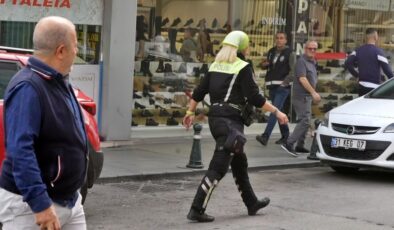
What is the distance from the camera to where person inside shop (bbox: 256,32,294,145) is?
12992 millimetres

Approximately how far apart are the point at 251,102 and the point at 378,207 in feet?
6.77

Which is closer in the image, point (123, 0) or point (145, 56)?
point (123, 0)

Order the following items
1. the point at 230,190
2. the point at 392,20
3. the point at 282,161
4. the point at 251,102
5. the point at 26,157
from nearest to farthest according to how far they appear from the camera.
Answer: the point at 26,157, the point at 251,102, the point at 230,190, the point at 282,161, the point at 392,20

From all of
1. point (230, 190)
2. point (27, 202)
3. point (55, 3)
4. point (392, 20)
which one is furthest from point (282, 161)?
point (27, 202)

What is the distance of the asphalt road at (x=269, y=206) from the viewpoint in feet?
23.5

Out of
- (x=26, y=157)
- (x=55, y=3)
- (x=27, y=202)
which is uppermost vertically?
(x=55, y=3)

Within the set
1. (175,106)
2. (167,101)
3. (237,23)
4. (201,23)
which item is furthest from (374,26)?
(167,101)

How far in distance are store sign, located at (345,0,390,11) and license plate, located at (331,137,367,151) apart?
22.0 ft

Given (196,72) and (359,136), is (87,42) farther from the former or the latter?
(359,136)

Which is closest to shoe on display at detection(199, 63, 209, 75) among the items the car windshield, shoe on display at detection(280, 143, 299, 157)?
shoe on display at detection(280, 143, 299, 157)

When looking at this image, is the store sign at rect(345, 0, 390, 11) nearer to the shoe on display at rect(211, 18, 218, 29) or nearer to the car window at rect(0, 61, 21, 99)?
the shoe on display at rect(211, 18, 218, 29)

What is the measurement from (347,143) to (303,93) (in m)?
2.38

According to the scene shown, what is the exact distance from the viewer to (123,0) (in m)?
12.0

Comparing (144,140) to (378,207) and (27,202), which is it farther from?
(27,202)
